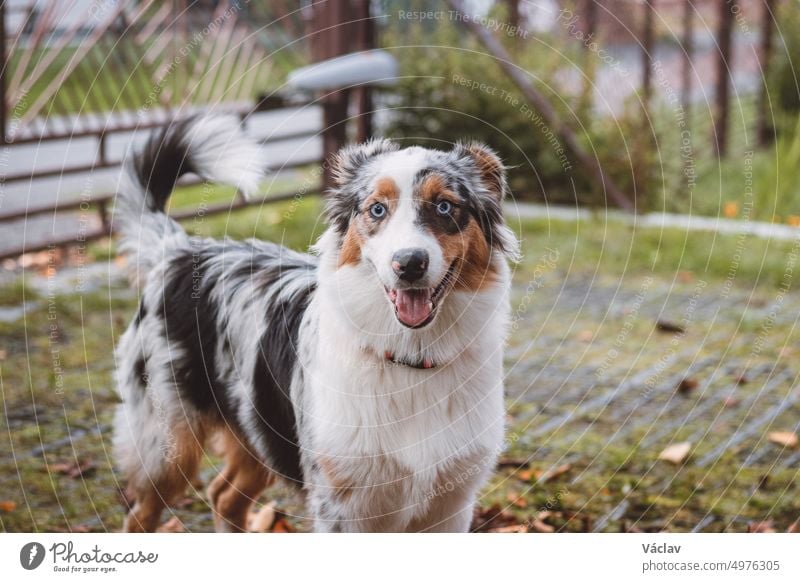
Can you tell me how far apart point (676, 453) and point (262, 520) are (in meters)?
1.19

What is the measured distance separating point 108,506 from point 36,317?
137 centimetres

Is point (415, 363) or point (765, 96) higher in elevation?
point (765, 96)

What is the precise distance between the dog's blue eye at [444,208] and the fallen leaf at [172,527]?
114 cm

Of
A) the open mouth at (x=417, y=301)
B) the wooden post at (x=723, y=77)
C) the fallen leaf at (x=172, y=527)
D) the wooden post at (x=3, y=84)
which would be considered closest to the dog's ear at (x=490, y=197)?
the open mouth at (x=417, y=301)

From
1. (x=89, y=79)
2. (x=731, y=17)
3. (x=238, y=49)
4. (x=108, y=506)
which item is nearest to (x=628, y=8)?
(x=731, y=17)

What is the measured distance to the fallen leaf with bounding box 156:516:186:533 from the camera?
231 cm

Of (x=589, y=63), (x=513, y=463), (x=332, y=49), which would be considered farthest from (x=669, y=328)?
(x=589, y=63)

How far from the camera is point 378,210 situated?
70.0 inches

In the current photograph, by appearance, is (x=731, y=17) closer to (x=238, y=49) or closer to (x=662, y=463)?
(x=238, y=49)

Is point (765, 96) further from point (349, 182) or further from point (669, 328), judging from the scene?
point (349, 182)

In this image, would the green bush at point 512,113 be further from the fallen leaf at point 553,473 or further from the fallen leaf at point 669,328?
the fallen leaf at point 553,473

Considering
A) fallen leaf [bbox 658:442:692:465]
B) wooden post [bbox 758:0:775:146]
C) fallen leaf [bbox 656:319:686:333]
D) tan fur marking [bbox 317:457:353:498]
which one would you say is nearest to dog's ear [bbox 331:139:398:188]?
tan fur marking [bbox 317:457:353:498]

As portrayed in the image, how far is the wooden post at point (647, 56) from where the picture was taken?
4844 millimetres

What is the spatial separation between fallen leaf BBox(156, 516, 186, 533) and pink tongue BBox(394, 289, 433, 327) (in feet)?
3.09
